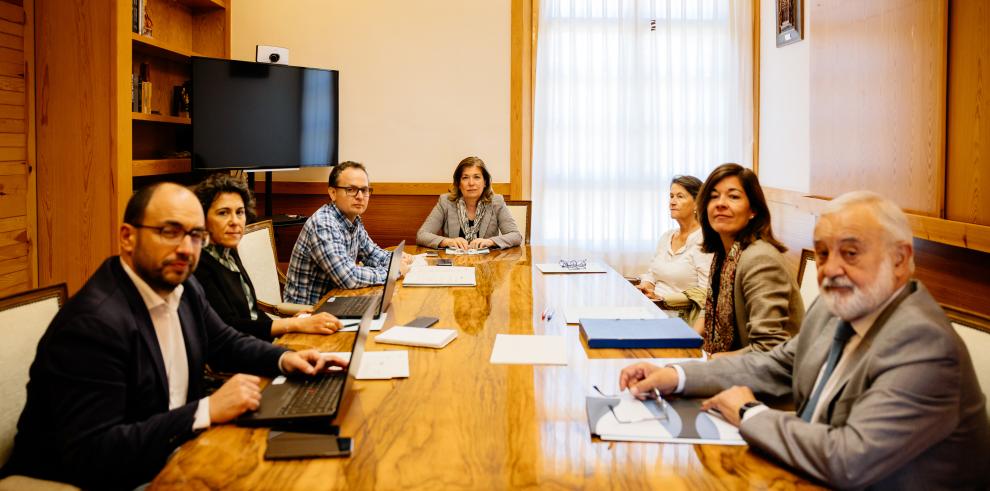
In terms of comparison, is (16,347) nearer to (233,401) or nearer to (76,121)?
(233,401)

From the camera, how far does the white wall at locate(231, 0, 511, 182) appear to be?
5.24 metres

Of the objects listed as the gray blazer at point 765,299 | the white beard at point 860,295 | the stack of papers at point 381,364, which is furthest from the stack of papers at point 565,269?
the white beard at point 860,295

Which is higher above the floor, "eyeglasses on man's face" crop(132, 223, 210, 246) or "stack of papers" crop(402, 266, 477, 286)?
"eyeglasses on man's face" crop(132, 223, 210, 246)

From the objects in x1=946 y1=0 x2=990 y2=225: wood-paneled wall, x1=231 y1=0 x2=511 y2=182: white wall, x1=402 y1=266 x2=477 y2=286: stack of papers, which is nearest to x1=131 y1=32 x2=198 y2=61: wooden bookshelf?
x1=231 y1=0 x2=511 y2=182: white wall

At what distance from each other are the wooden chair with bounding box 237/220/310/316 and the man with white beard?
92.4 inches

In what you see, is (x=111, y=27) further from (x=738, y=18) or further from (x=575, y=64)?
(x=738, y=18)

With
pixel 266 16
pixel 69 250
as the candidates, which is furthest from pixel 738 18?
pixel 69 250

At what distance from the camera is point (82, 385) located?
1390mm

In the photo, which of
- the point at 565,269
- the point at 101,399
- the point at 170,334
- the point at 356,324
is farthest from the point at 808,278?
the point at 101,399

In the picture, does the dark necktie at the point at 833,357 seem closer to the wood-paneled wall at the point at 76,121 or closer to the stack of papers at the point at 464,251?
the stack of papers at the point at 464,251

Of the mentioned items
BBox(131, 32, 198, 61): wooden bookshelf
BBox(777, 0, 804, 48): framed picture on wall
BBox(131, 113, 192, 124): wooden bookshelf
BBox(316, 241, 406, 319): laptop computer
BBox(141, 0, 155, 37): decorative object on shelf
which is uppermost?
BBox(777, 0, 804, 48): framed picture on wall

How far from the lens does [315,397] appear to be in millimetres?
1589

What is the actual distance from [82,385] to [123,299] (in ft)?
0.68

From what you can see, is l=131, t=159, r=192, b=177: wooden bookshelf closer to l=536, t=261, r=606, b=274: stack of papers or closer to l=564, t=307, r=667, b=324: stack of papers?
l=536, t=261, r=606, b=274: stack of papers
